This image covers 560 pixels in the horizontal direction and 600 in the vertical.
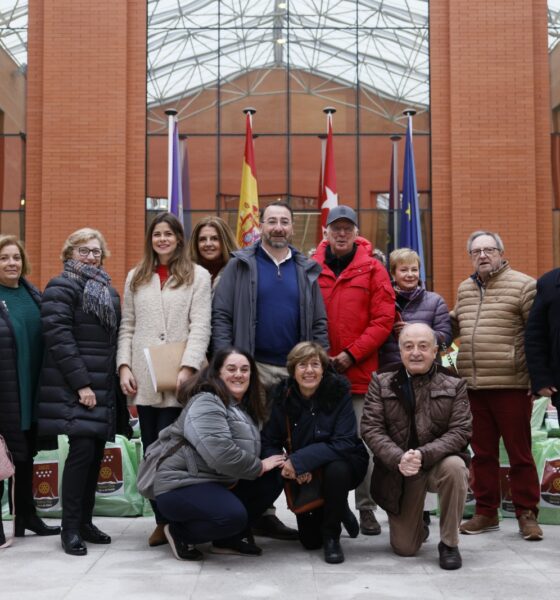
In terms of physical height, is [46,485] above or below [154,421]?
below

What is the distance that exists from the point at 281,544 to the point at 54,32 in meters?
11.0

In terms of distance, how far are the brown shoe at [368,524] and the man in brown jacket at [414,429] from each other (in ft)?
1.77

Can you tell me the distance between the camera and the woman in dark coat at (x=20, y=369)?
556 centimetres

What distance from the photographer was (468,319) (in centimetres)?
600

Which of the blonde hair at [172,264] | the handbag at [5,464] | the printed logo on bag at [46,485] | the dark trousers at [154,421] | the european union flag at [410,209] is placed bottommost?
the printed logo on bag at [46,485]

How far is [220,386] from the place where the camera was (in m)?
5.16

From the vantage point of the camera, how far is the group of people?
5.16 meters

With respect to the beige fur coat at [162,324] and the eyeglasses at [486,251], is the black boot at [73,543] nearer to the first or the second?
the beige fur coat at [162,324]

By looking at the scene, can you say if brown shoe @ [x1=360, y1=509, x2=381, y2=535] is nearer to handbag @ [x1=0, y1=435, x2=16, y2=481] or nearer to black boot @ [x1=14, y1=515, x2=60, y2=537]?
black boot @ [x1=14, y1=515, x2=60, y2=537]

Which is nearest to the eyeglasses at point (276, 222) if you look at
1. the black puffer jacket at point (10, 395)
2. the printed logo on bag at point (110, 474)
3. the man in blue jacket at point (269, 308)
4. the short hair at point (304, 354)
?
the man in blue jacket at point (269, 308)

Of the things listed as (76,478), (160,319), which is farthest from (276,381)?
(76,478)

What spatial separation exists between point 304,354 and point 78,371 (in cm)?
141

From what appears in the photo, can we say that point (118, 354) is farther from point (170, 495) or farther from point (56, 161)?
point (56, 161)

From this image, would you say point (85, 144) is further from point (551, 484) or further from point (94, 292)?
point (551, 484)
